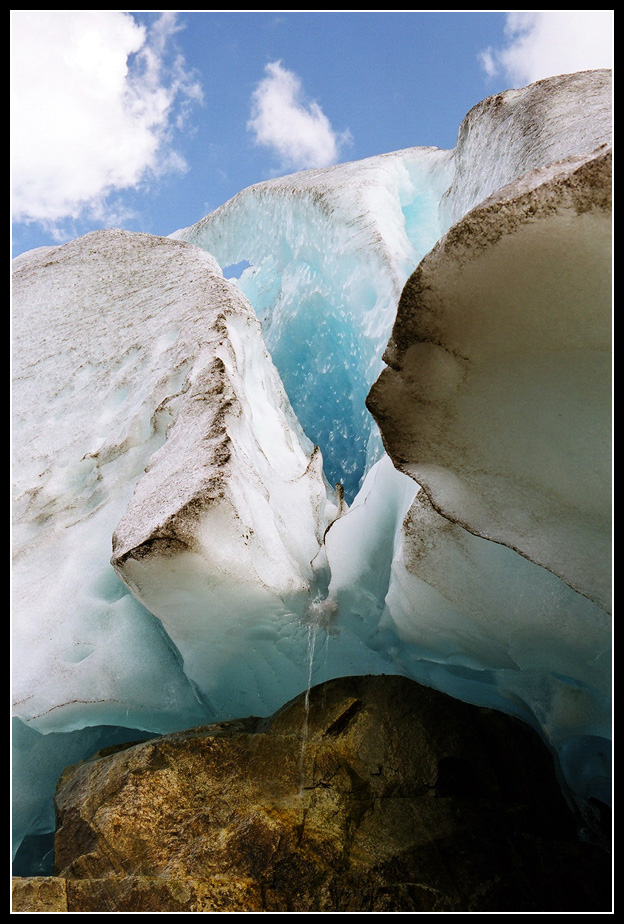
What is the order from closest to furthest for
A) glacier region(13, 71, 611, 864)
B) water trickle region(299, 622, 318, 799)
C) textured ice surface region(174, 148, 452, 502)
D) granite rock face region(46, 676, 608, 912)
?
glacier region(13, 71, 611, 864), granite rock face region(46, 676, 608, 912), water trickle region(299, 622, 318, 799), textured ice surface region(174, 148, 452, 502)

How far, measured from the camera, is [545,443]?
1.10 metres

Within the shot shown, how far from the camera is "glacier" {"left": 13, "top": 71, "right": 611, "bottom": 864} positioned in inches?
40.3

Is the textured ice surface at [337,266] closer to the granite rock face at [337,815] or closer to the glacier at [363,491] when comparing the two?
the glacier at [363,491]

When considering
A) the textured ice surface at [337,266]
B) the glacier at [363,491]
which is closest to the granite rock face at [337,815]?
the glacier at [363,491]

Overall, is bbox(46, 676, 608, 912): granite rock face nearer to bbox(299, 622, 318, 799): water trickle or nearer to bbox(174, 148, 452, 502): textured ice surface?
bbox(299, 622, 318, 799): water trickle

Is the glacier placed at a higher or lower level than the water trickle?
higher

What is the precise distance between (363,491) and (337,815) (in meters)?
1.08

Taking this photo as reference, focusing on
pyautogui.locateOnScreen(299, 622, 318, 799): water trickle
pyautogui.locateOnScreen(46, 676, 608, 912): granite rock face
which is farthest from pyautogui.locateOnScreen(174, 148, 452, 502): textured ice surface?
pyautogui.locateOnScreen(46, 676, 608, 912): granite rock face

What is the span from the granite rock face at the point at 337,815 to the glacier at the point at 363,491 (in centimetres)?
17

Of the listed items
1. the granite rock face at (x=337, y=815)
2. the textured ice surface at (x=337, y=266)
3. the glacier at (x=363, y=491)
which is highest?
the textured ice surface at (x=337, y=266)

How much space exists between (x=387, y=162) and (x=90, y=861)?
544cm

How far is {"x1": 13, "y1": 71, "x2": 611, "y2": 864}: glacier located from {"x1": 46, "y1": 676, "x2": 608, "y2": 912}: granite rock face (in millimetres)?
173

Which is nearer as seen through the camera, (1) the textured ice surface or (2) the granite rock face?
(2) the granite rock face

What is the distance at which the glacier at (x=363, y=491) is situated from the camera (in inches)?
40.3
